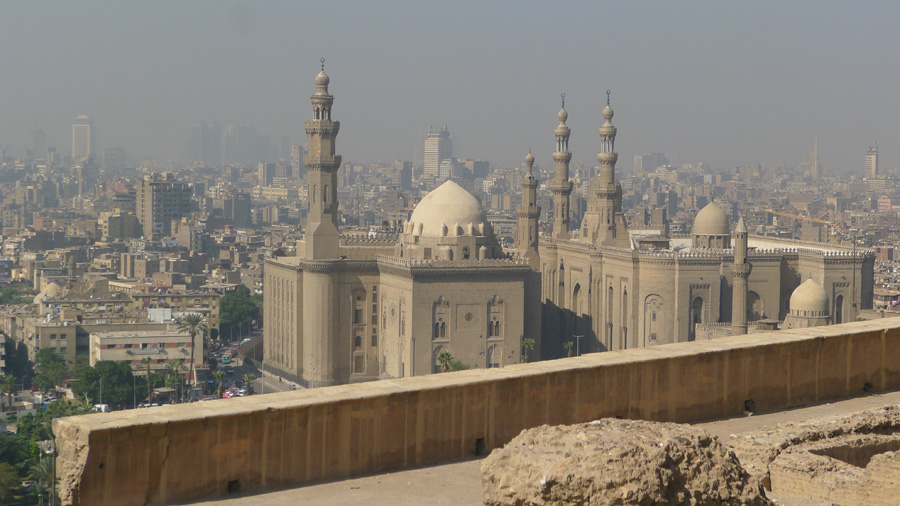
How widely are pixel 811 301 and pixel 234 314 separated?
132ft

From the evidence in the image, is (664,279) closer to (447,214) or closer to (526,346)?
(526,346)

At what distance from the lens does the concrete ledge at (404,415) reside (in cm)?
523

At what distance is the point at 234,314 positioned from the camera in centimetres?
7175

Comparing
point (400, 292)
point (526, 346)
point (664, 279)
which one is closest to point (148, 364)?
point (400, 292)

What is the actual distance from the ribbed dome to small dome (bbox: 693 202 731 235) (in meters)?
7.80

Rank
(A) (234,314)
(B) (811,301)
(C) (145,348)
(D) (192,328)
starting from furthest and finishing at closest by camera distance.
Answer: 1. (A) (234,314)
2. (C) (145,348)
3. (D) (192,328)
4. (B) (811,301)

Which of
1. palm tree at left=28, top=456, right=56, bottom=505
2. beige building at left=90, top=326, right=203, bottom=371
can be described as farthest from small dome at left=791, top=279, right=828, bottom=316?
beige building at left=90, top=326, right=203, bottom=371

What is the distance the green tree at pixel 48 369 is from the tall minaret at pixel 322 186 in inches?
507

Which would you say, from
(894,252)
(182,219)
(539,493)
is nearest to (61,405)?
(539,493)

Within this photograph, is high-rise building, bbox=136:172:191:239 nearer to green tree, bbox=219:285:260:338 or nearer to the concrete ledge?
green tree, bbox=219:285:260:338

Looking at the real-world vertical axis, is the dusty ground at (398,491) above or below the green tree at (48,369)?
above

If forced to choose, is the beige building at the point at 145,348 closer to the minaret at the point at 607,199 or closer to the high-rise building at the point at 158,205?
the minaret at the point at 607,199

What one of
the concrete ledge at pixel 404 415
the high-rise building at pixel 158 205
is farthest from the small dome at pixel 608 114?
the high-rise building at pixel 158 205

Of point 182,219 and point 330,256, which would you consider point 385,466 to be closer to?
point 330,256
